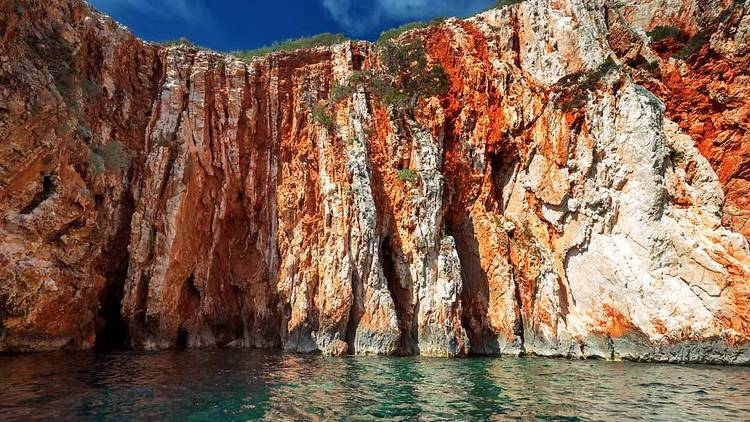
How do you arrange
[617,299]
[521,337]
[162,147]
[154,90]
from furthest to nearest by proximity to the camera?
[154,90], [162,147], [521,337], [617,299]

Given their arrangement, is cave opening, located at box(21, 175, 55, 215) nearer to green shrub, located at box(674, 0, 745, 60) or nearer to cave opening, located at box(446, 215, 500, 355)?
cave opening, located at box(446, 215, 500, 355)

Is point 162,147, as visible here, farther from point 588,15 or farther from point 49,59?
point 588,15

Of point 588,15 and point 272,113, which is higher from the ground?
point 588,15

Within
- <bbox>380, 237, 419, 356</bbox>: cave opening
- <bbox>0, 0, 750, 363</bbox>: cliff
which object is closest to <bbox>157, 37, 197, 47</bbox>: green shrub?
<bbox>0, 0, 750, 363</bbox>: cliff

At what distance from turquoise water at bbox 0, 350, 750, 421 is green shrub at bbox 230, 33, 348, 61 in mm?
21611

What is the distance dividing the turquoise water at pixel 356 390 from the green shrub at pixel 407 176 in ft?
33.0

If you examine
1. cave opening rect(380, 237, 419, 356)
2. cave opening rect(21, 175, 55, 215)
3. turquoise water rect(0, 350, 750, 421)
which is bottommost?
turquoise water rect(0, 350, 750, 421)

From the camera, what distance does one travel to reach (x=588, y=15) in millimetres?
26141

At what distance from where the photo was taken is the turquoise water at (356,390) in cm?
971

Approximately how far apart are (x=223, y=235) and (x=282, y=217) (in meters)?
4.09

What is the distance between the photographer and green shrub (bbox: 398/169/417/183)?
966 inches

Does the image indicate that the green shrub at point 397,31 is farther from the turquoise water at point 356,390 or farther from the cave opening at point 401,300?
the turquoise water at point 356,390

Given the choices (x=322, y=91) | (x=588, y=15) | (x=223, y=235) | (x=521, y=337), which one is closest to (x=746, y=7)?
(x=588, y=15)

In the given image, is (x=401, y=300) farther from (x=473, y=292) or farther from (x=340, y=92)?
(x=340, y=92)
